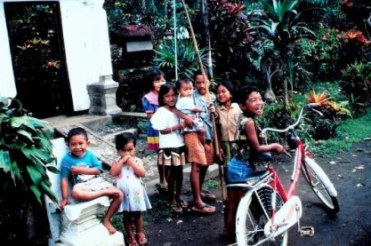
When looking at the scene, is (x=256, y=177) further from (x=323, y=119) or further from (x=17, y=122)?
(x=323, y=119)

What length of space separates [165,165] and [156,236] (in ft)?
2.75

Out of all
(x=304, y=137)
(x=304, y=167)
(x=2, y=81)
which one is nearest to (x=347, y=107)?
(x=304, y=137)

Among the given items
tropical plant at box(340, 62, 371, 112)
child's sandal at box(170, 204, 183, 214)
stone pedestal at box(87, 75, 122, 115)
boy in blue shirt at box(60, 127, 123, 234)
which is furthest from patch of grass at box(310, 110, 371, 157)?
boy in blue shirt at box(60, 127, 123, 234)

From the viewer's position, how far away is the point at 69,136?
3.72m

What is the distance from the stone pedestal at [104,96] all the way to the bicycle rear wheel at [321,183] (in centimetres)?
461

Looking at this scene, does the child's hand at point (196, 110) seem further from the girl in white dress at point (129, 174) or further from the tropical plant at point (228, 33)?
the tropical plant at point (228, 33)

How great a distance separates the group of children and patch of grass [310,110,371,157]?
2.96 meters

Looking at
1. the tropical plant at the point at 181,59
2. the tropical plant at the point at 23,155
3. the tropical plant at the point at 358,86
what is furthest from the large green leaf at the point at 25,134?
the tropical plant at the point at 358,86

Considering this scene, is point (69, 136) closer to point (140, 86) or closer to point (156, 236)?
point (156, 236)

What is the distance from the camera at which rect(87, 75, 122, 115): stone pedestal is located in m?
8.02

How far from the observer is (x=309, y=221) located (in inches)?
180

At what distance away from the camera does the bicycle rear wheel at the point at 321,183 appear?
4348 millimetres

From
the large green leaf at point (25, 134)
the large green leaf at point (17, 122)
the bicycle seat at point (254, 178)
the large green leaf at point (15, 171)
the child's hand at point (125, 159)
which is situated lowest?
the bicycle seat at point (254, 178)

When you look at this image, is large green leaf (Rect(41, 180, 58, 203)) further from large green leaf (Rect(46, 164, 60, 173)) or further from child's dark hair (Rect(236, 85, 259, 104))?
child's dark hair (Rect(236, 85, 259, 104))
